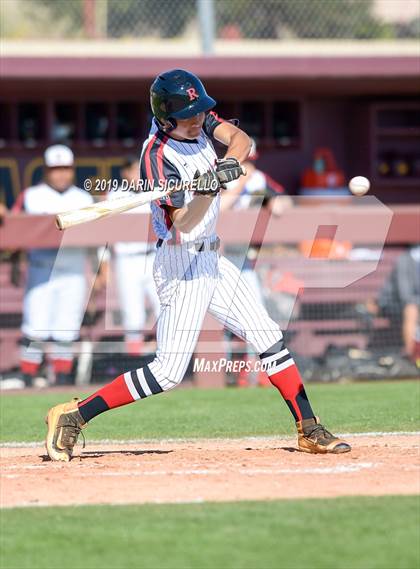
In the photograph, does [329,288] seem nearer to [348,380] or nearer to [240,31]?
[348,380]

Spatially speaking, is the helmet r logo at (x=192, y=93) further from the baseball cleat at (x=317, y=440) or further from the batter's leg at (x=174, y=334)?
the baseball cleat at (x=317, y=440)

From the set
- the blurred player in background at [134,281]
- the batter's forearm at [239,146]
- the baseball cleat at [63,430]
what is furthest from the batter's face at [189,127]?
the blurred player in background at [134,281]

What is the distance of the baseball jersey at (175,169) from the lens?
228 inches

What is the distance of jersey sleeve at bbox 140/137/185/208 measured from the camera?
575 cm

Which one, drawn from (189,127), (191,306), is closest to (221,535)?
(191,306)

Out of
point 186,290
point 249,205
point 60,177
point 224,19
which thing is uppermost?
point 224,19

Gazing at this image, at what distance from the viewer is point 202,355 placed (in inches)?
419

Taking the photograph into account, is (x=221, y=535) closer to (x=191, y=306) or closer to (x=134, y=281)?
(x=191, y=306)

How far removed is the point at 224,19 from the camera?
14.1 meters

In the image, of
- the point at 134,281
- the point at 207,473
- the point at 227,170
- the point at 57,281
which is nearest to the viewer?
the point at 207,473

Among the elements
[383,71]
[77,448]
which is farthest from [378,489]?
[383,71]

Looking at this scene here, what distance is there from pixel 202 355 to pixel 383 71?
16.0ft

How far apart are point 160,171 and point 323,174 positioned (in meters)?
8.64

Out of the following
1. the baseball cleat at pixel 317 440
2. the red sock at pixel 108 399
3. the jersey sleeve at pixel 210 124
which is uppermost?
the jersey sleeve at pixel 210 124
